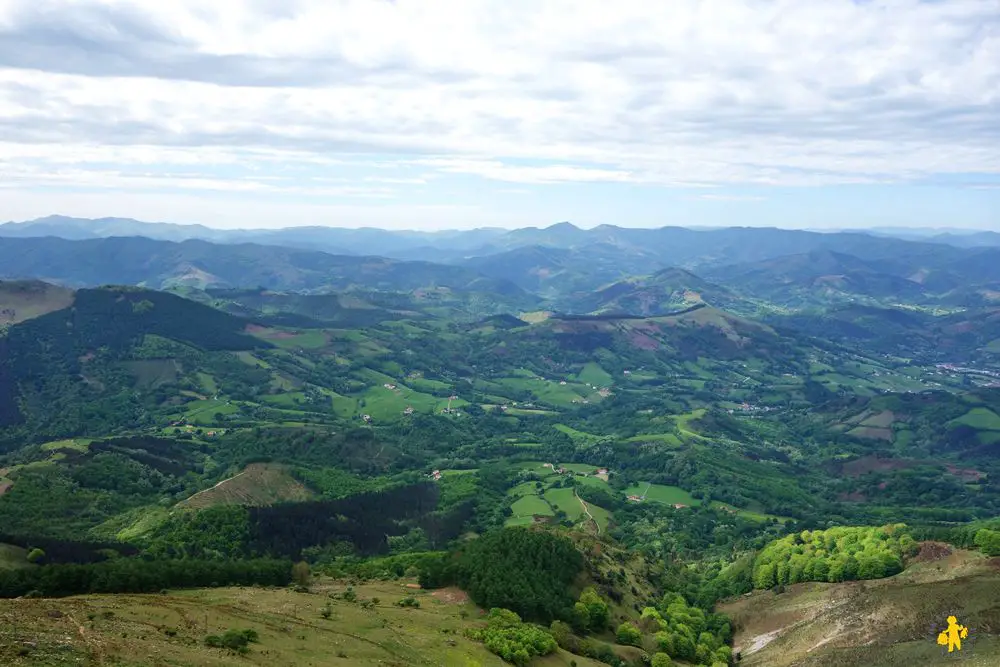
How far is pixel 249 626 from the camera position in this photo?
7006 cm

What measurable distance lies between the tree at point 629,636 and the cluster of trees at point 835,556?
32637mm

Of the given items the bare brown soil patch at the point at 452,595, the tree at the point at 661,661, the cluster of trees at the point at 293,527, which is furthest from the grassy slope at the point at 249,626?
the cluster of trees at the point at 293,527

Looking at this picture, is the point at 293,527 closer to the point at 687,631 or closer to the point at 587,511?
the point at 587,511

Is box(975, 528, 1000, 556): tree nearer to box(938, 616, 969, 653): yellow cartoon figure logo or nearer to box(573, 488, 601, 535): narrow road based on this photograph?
box(938, 616, 969, 653): yellow cartoon figure logo

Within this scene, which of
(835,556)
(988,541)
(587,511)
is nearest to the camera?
(988,541)

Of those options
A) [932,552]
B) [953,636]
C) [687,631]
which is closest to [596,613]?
[687,631]

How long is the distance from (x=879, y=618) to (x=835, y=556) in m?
25.5

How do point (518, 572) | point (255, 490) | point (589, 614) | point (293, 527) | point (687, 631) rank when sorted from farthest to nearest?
point (255, 490)
point (293, 527)
point (518, 572)
point (687, 631)
point (589, 614)

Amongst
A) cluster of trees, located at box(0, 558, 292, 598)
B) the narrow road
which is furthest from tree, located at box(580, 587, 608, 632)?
the narrow road

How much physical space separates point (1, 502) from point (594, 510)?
443 feet

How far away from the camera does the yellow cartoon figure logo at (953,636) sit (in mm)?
76188

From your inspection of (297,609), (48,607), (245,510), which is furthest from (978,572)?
(245,510)

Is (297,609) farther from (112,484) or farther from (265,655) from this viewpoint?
(112,484)

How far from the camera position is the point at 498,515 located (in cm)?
17575
